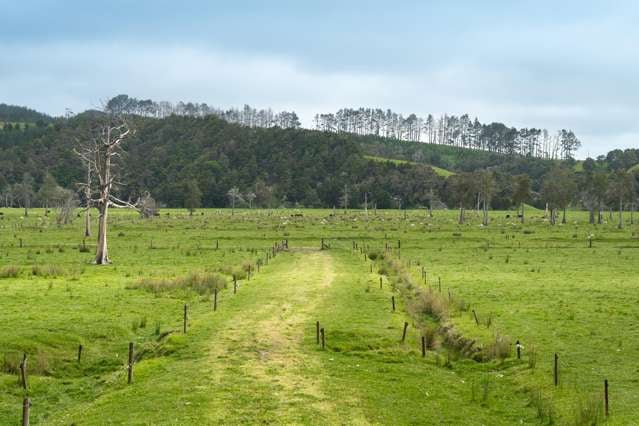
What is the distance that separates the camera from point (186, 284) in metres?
35.9

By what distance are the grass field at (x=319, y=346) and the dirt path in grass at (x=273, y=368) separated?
71mm

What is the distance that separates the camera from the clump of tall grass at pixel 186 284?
34688 millimetres

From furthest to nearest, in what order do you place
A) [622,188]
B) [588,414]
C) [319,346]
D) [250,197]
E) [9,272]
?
[250,197], [622,188], [9,272], [319,346], [588,414]

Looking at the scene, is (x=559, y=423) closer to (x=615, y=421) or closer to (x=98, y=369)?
(x=615, y=421)

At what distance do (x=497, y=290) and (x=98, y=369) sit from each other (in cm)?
2265

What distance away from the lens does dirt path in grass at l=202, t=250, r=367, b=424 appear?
1493 centimetres

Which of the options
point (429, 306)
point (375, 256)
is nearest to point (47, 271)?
point (429, 306)

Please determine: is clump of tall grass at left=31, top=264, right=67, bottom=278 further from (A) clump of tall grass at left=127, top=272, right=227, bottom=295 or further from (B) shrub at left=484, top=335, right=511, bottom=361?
(B) shrub at left=484, top=335, right=511, bottom=361

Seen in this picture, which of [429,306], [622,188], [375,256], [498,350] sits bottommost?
[498,350]

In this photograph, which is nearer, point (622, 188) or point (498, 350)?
point (498, 350)

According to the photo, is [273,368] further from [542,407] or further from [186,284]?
[186,284]

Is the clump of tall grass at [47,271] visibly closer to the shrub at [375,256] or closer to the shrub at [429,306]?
the shrub at [429,306]

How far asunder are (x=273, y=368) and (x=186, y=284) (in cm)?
1811

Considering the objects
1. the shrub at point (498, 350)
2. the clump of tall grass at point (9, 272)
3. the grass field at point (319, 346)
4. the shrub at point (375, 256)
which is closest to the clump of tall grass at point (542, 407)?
the grass field at point (319, 346)
